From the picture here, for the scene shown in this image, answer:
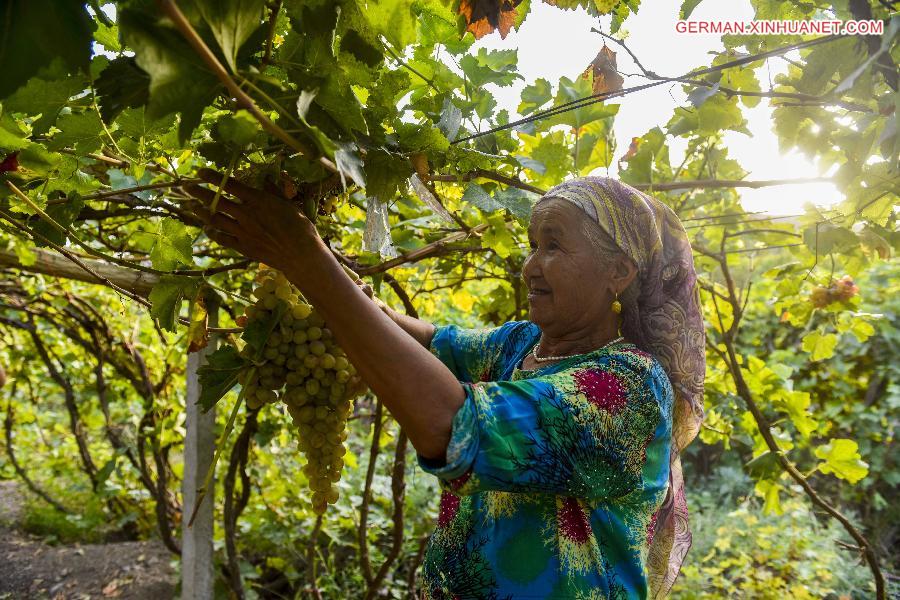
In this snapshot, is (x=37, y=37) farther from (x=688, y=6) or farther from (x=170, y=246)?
(x=688, y=6)

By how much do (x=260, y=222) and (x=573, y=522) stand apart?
0.86 metres

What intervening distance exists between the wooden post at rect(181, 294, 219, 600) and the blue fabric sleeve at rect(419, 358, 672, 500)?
1731mm

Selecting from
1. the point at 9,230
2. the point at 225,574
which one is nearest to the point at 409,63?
the point at 9,230

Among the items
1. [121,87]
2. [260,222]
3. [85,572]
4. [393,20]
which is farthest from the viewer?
[85,572]

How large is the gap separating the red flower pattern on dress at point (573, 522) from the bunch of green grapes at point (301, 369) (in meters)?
0.48

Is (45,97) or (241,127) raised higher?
(45,97)

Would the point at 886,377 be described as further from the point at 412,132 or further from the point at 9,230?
the point at 9,230

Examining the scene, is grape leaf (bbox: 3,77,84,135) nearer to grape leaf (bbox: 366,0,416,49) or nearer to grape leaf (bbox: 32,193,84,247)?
grape leaf (bbox: 32,193,84,247)

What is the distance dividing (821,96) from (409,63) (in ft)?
2.81

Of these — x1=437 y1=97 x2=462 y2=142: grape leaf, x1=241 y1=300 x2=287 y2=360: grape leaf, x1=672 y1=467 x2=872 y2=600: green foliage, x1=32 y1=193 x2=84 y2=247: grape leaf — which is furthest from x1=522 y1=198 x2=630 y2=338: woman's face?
x1=672 y1=467 x2=872 y2=600: green foliage

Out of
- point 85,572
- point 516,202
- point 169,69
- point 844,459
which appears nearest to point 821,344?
point 844,459

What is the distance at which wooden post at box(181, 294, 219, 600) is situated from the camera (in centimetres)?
261

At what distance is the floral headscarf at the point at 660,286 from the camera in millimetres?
1439

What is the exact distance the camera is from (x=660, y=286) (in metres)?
1.50
